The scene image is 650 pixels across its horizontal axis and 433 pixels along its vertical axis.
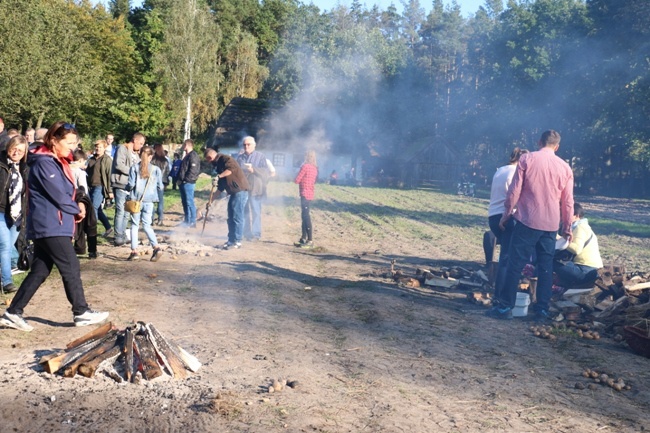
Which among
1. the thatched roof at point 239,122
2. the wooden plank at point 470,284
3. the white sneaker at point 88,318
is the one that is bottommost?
the wooden plank at point 470,284

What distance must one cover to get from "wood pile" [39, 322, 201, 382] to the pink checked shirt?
4.42 m

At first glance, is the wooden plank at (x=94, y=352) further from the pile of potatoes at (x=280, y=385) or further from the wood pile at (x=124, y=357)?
the pile of potatoes at (x=280, y=385)

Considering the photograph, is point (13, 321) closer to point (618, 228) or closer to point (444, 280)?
point (444, 280)

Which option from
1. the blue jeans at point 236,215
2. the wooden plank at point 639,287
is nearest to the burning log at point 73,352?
the wooden plank at point 639,287

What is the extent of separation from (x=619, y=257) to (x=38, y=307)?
11.5m

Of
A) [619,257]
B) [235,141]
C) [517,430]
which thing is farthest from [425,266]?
[235,141]

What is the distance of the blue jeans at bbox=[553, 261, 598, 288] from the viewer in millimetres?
8805

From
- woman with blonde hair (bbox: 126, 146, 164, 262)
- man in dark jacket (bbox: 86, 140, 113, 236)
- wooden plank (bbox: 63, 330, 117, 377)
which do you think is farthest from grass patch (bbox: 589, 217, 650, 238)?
wooden plank (bbox: 63, 330, 117, 377)

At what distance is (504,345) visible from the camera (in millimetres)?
6715

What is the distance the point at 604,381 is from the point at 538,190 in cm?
283

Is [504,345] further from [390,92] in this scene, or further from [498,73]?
[390,92]

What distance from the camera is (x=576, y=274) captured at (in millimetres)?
8820

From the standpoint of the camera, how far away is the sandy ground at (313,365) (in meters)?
4.51

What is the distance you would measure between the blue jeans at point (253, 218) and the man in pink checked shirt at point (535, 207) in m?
7.31
